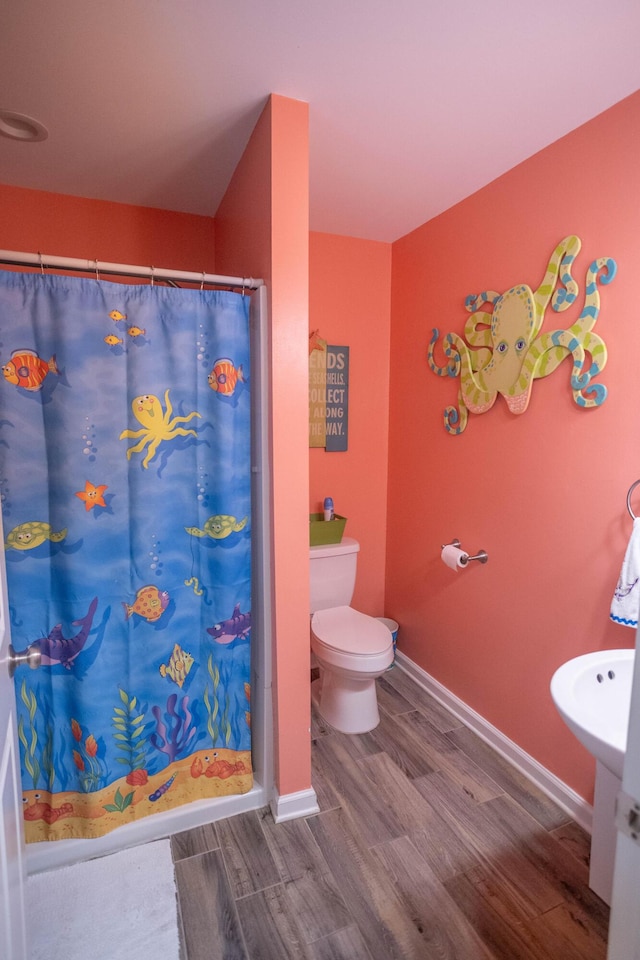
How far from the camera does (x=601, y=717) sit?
4.16 ft

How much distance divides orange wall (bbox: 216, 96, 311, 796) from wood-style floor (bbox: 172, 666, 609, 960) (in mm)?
225

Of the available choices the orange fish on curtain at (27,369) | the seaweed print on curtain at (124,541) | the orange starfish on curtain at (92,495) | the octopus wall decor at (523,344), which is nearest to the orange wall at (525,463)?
the octopus wall decor at (523,344)

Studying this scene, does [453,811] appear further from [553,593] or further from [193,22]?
[193,22]

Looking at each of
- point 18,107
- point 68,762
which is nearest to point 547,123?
point 18,107

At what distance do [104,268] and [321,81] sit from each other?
88cm

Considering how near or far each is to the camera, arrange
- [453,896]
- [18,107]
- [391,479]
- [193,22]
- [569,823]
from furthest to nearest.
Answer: [391,479]
[569,823]
[18,107]
[453,896]
[193,22]

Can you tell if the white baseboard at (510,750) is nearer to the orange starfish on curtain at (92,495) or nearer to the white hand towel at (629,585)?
the white hand towel at (629,585)

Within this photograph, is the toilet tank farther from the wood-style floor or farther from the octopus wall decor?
the octopus wall decor

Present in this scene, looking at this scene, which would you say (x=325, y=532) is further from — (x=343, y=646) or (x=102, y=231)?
(x=102, y=231)

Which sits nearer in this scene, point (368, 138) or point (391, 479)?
point (368, 138)

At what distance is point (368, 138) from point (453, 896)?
2.56 metres

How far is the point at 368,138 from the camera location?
1.76 metres

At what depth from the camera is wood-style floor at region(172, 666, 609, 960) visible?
1.32 m

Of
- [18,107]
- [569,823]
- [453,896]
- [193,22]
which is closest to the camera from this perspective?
[193,22]
